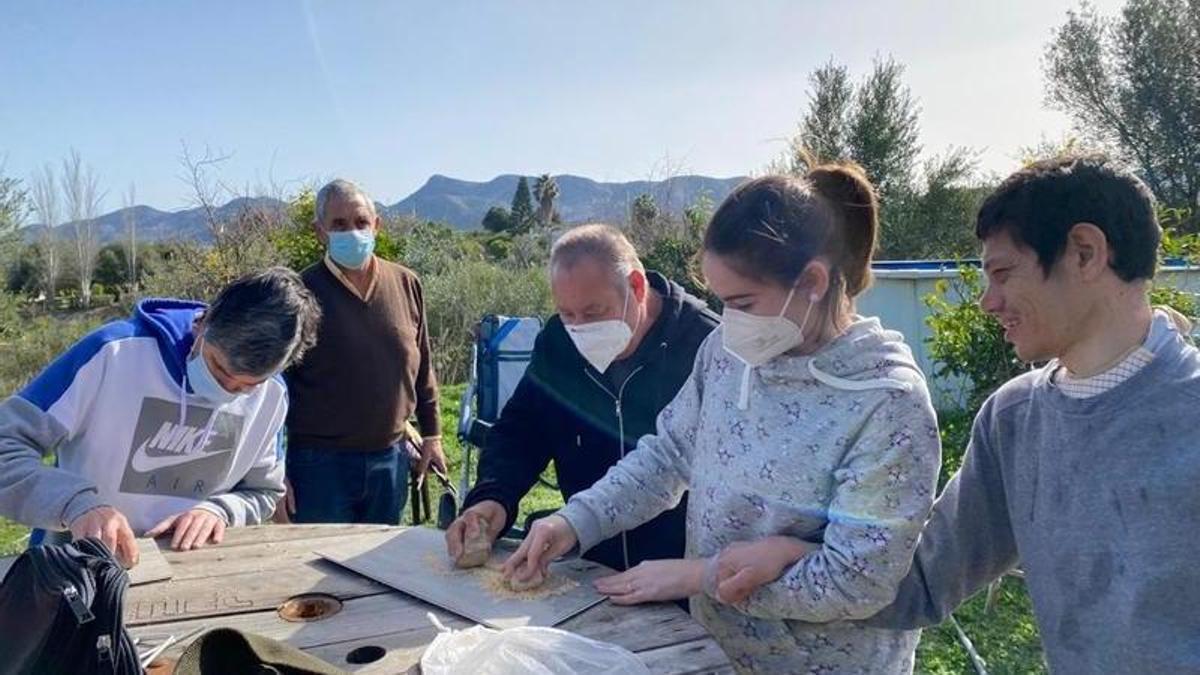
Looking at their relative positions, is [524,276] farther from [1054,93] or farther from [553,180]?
[553,180]

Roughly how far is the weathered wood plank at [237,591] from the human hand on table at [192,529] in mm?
218

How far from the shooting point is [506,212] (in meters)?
34.1

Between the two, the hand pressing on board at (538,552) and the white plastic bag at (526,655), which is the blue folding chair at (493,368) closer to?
the hand pressing on board at (538,552)

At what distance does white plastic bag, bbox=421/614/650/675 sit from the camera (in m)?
1.36

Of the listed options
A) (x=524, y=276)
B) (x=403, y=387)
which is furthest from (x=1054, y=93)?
(x=403, y=387)

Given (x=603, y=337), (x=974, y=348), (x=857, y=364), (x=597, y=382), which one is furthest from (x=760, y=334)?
(x=974, y=348)

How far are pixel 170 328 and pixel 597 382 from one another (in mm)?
1095

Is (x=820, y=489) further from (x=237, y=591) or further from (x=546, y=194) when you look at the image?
(x=546, y=194)

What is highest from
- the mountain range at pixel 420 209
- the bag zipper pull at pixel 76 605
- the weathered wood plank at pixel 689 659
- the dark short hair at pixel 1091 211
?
A: the mountain range at pixel 420 209

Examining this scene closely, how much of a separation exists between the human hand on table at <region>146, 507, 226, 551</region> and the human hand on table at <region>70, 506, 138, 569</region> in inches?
7.3

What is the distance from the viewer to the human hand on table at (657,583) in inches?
64.1

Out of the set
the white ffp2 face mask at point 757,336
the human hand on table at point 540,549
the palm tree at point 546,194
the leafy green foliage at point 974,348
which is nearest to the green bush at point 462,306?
the leafy green foliage at point 974,348

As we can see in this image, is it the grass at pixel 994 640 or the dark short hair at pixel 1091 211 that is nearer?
the dark short hair at pixel 1091 211

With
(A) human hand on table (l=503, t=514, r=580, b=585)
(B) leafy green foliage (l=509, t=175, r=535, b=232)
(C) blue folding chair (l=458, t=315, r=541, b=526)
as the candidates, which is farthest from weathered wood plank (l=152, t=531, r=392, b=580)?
(B) leafy green foliage (l=509, t=175, r=535, b=232)
